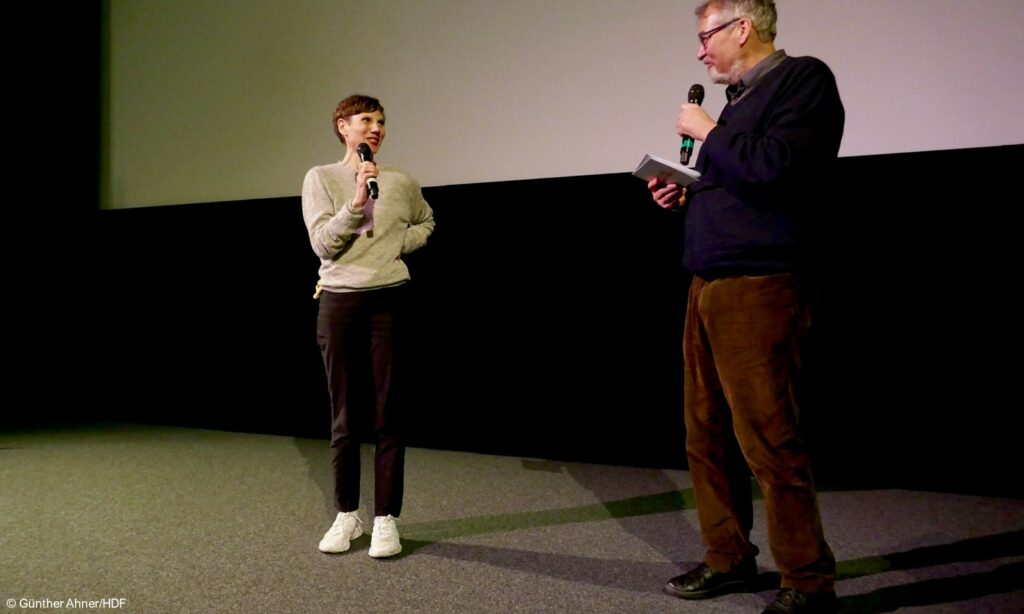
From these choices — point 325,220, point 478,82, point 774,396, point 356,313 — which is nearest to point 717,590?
point 774,396

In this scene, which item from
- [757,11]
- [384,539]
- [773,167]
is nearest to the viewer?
[773,167]

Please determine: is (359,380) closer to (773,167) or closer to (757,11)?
(773,167)

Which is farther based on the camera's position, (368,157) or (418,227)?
(418,227)

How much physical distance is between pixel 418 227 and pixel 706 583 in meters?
1.37

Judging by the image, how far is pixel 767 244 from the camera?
1.60 metres

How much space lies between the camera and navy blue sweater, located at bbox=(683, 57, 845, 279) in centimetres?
155

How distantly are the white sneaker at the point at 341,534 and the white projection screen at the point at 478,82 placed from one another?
1.89 metres

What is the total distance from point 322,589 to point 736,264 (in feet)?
4.35

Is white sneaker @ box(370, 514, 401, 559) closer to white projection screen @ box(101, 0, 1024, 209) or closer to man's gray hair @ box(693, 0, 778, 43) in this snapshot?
man's gray hair @ box(693, 0, 778, 43)

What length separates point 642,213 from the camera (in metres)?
3.27

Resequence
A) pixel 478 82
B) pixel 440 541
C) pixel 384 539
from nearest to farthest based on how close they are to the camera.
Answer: pixel 384 539
pixel 440 541
pixel 478 82

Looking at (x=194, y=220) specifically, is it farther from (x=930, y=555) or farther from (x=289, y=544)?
(x=930, y=555)

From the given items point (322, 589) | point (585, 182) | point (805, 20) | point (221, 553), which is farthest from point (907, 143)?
point (221, 553)
